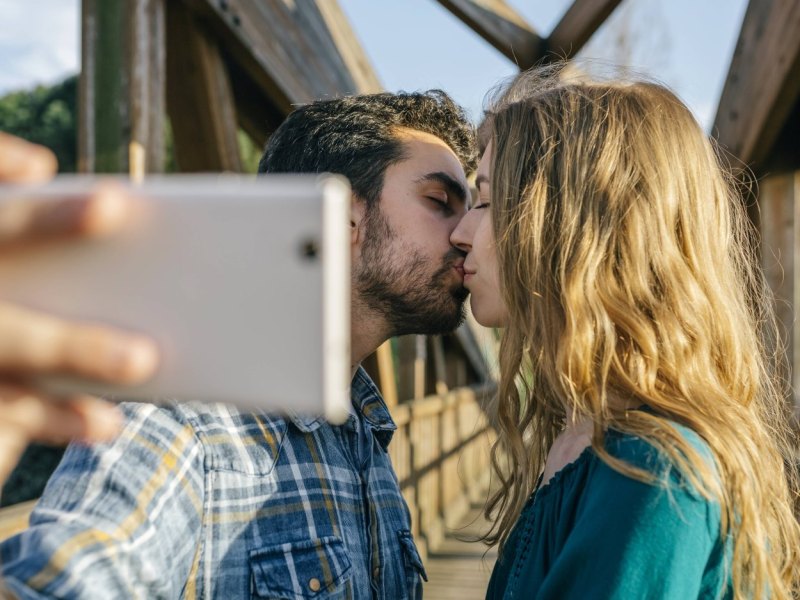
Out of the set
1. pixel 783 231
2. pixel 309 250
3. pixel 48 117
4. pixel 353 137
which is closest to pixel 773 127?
pixel 783 231

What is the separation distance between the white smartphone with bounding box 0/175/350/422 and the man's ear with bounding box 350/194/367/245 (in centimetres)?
151

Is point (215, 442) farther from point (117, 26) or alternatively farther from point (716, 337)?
point (117, 26)

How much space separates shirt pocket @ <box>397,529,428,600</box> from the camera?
155 centimetres

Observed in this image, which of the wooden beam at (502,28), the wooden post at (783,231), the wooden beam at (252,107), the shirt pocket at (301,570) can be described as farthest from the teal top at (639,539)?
the wooden post at (783,231)

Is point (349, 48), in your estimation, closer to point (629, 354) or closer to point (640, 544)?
point (629, 354)

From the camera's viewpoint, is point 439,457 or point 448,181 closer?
point 448,181

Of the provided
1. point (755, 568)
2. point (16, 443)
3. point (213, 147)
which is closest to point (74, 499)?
point (16, 443)

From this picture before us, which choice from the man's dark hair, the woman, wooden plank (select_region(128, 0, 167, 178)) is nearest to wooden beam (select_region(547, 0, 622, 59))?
the man's dark hair

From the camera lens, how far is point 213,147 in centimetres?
263

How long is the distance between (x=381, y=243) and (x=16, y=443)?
1493mm

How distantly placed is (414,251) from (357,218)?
0.63 feet

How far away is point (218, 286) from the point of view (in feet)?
1.31

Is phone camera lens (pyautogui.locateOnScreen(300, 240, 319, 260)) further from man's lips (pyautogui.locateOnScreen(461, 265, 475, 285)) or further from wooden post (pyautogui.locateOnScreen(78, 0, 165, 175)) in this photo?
wooden post (pyautogui.locateOnScreen(78, 0, 165, 175))

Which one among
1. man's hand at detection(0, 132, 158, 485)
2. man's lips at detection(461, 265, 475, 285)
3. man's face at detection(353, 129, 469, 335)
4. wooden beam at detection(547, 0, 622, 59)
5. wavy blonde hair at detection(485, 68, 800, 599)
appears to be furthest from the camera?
wooden beam at detection(547, 0, 622, 59)
